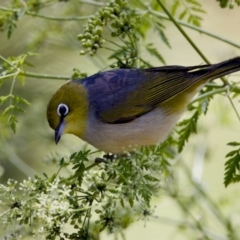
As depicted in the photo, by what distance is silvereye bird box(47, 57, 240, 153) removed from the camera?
104 inches

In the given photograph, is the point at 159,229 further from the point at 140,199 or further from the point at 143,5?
the point at 140,199

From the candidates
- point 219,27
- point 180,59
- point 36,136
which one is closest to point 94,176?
point 36,136

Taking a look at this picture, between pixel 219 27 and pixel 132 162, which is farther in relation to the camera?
pixel 219 27

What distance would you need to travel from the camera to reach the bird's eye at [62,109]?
266cm

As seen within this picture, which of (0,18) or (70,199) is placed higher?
(0,18)

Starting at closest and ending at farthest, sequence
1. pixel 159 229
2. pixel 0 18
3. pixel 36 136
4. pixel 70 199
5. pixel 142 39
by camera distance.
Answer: pixel 70 199, pixel 0 18, pixel 142 39, pixel 36 136, pixel 159 229

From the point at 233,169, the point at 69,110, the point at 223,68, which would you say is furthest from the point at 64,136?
the point at 233,169

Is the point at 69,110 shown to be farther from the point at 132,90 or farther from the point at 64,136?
the point at 64,136

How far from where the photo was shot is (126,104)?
277 centimetres

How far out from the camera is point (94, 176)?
1.90m

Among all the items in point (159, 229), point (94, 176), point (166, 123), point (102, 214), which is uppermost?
point (159, 229)

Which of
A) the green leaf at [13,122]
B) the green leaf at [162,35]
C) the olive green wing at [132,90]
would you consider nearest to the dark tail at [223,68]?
the olive green wing at [132,90]

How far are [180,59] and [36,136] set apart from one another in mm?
2826

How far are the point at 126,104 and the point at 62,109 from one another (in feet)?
1.02
